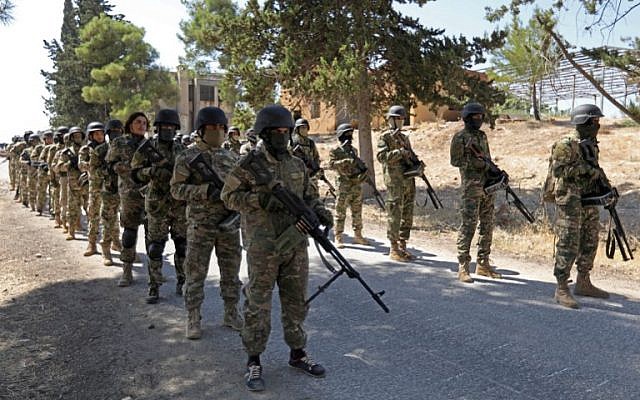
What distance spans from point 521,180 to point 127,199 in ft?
39.1

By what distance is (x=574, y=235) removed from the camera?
540 cm

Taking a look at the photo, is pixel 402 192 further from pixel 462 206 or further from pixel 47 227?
pixel 47 227

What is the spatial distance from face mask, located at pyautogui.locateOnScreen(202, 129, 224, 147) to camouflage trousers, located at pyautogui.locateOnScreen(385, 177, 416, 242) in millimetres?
A: 3409

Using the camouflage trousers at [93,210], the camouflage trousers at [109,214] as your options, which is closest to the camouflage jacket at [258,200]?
the camouflage trousers at [109,214]

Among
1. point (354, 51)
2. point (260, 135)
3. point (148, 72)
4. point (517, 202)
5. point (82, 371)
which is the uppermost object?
point (148, 72)

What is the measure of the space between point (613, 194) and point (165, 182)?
4673 millimetres

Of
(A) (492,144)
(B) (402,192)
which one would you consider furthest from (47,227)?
(A) (492,144)

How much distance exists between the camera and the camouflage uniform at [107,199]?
24.4 ft

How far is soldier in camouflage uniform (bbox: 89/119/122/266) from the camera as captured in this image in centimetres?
745

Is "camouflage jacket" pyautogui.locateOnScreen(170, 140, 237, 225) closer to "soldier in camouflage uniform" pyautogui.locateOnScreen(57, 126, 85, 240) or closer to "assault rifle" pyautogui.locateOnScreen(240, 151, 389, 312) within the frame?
"assault rifle" pyautogui.locateOnScreen(240, 151, 389, 312)

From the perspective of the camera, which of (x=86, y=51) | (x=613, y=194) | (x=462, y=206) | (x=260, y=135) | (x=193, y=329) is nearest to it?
(x=260, y=135)

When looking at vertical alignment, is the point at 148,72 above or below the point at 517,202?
above

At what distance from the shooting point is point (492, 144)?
1998cm

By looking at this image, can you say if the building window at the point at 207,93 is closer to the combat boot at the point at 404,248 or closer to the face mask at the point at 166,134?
the combat boot at the point at 404,248
